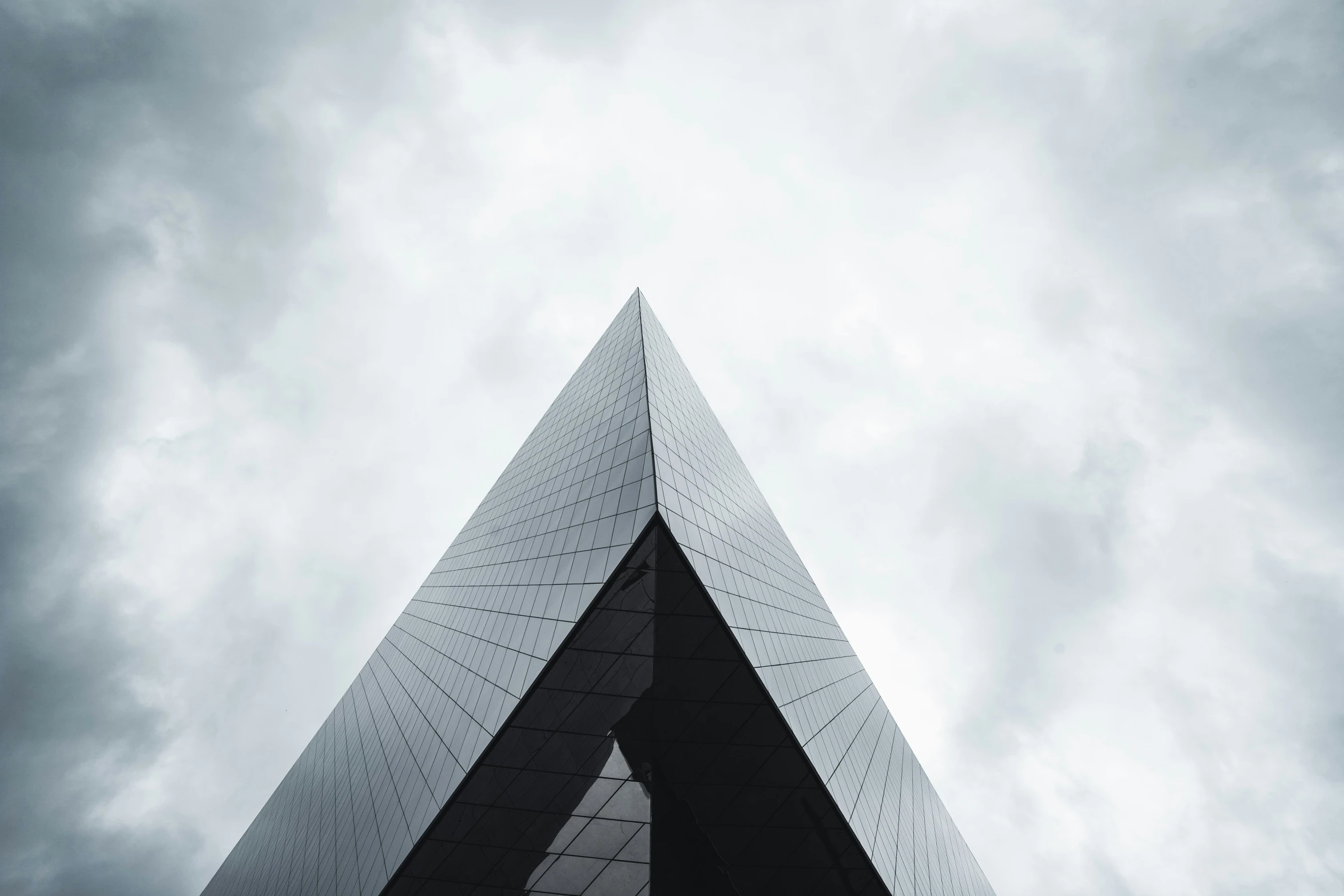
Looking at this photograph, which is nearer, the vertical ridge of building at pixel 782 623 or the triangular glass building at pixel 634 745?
the triangular glass building at pixel 634 745

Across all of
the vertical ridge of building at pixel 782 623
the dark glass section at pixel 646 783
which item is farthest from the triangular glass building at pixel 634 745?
the vertical ridge of building at pixel 782 623

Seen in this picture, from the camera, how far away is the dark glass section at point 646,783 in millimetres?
16047

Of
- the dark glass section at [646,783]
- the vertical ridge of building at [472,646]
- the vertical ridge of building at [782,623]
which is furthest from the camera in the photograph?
the vertical ridge of building at [782,623]

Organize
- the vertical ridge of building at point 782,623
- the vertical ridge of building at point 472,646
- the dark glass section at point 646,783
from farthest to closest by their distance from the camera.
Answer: the vertical ridge of building at point 782,623
the vertical ridge of building at point 472,646
the dark glass section at point 646,783

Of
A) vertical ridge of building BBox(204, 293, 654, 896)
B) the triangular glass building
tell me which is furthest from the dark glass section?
vertical ridge of building BBox(204, 293, 654, 896)

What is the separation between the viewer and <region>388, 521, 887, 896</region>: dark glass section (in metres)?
16.0

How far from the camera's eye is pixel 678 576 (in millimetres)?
16094

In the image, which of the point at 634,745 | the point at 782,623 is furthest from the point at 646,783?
the point at 782,623

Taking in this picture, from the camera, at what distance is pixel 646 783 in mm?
17266

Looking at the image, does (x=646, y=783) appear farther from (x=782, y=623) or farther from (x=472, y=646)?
(x=472, y=646)

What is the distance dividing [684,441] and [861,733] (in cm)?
Result: 1615

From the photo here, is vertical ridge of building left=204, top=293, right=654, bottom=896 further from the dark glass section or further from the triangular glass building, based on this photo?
the dark glass section

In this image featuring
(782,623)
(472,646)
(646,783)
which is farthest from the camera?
(472,646)

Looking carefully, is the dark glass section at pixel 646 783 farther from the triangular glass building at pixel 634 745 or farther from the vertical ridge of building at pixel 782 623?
the vertical ridge of building at pixel 782 623
